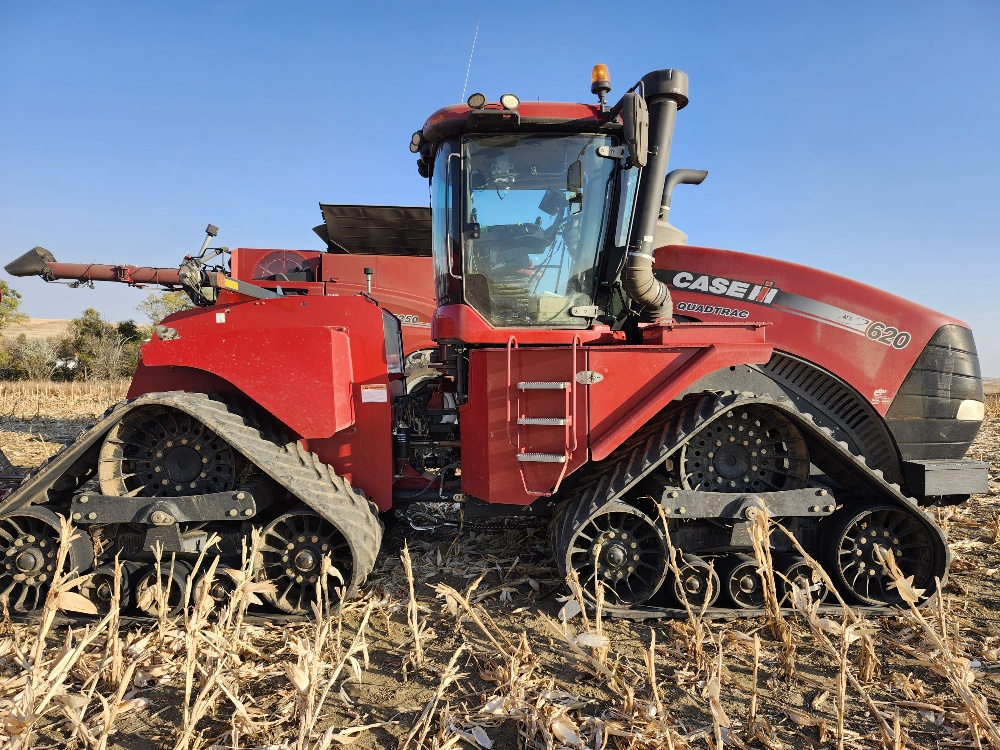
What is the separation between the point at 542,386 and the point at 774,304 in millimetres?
1864

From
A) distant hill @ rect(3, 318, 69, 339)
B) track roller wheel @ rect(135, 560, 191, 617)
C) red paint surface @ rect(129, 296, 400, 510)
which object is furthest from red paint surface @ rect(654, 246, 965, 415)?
distant hill @ rect(3, 318, 69, 339)

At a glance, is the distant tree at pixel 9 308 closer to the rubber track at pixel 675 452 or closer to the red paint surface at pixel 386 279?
the red paint surface at pixel 386 279

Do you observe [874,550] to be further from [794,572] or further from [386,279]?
[386,279]

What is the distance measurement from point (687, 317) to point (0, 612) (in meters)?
4.66

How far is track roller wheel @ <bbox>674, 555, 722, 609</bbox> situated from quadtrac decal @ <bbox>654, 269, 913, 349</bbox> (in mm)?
1800

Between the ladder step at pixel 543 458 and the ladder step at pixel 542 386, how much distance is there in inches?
15.1

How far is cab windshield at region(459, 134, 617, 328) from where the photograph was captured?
3.65m

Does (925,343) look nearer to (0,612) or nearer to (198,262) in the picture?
(198,262)

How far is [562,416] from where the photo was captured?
3.50 m

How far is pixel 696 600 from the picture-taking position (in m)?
3.47

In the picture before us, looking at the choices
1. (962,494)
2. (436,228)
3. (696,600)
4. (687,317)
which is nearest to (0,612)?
(436,228)

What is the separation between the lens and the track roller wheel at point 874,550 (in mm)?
3420

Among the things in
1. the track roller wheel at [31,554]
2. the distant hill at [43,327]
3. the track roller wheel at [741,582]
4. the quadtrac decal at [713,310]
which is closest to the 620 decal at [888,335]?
the quadtrac decal at [713,310]

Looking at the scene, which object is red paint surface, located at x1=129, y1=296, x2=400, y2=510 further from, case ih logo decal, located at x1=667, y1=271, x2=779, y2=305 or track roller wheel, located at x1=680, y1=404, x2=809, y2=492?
case ih logo decal, located at x1=667, y1=271, x2=779, y2=305
